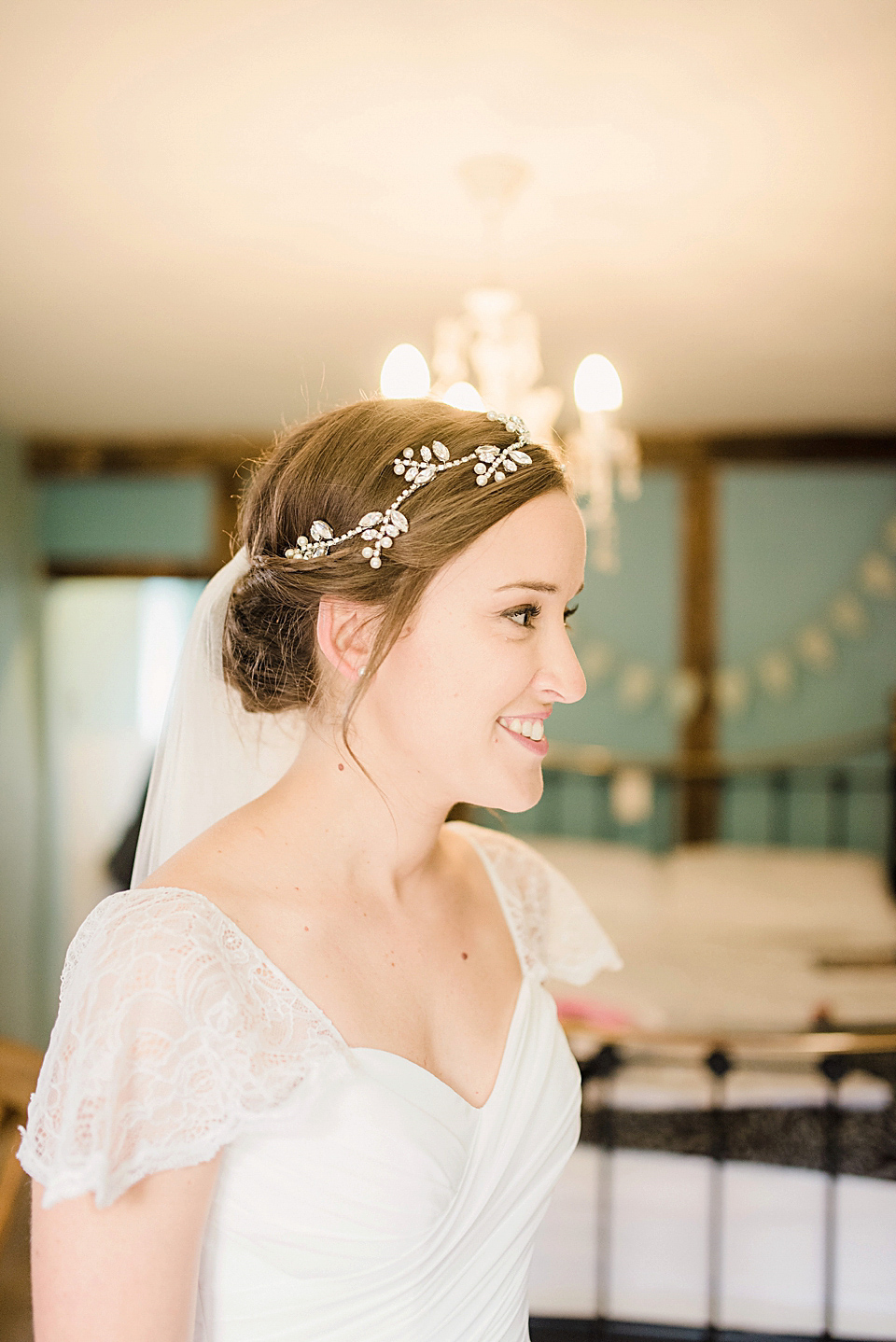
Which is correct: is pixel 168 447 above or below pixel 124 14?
below

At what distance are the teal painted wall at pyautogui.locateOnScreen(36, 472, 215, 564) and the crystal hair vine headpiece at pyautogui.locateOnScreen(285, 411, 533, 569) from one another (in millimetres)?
4258

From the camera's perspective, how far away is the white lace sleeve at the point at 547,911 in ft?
4.26

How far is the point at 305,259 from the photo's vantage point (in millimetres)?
2664

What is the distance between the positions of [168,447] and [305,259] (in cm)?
255

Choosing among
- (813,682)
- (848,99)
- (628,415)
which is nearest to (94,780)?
(628,415)

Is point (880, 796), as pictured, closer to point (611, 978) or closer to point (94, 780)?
point (611, 978)

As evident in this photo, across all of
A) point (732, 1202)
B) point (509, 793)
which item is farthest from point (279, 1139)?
point (732, 1202)

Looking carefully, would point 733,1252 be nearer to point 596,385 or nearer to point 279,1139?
point 279,1139

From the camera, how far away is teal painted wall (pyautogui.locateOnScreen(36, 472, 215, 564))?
16.6 ft

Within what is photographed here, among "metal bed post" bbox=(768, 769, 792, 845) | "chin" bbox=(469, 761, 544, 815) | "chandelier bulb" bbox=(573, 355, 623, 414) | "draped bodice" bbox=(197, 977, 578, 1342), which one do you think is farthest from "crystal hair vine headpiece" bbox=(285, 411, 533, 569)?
"metal bed post" bbox=(768, 769, 792, 845)

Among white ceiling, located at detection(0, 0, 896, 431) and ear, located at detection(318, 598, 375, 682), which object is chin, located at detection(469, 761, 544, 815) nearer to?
ear, located at detection(318, 598, 375, 682)

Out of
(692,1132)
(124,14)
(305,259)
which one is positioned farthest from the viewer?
(305,259)

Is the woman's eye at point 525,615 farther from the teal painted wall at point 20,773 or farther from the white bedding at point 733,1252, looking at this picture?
the teal painted wall at point 20,773

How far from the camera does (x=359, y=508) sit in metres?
0.94
